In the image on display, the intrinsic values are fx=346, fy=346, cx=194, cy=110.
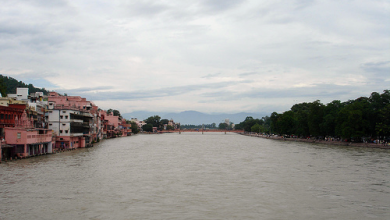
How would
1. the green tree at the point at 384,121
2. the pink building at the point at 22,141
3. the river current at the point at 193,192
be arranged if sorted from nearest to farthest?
the river current at the point at 193,192 → the pink building at the point at 22,141 → the green tree at the point at 384,121

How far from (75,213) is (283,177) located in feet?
53.2

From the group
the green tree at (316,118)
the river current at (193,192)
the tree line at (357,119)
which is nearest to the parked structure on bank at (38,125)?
the river current at (193,192)

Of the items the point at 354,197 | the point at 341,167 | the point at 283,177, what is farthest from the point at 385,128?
the point at 354,197

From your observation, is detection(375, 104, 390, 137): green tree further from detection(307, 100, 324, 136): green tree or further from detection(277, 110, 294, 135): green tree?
detection(277, 110, 294, 135): green tree

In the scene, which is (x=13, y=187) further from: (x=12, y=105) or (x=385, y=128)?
(x=385, y=128)

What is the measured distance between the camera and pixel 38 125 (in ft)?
178

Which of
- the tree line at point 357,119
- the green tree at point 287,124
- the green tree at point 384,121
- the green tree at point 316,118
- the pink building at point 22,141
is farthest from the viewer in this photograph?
the green tree at point 287,124

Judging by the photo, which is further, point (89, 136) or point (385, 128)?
point (89, 136)

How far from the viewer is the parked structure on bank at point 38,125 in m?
37.0

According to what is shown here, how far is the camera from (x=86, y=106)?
3076 inches

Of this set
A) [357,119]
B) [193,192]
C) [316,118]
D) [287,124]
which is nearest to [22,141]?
[193,192]

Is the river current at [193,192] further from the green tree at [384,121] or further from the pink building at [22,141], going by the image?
the green tree at [384,121]

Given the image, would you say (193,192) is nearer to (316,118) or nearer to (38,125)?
(38,125)

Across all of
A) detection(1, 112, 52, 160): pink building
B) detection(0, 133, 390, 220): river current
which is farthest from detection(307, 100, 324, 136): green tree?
detection(1, 112, 52, 160): pink building
